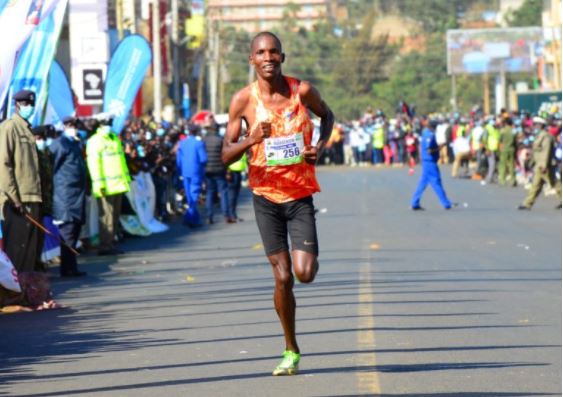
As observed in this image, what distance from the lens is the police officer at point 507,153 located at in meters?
42.9

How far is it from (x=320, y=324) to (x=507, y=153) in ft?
104

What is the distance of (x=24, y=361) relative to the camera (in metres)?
10.8

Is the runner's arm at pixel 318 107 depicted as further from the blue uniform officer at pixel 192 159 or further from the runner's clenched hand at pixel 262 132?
the blue uniform officer at pixel 192 159

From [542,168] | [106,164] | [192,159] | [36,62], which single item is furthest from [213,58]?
[36,62]

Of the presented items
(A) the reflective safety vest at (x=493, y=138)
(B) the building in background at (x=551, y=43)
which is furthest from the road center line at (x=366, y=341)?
(B) the building in background at (x=551, y=43)

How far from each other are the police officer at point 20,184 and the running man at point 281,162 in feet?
17.7

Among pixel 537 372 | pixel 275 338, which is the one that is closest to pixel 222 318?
pixel 275 338

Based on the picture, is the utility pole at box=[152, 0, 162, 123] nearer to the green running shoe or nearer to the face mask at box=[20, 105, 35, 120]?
the face mask at box=[20, 105, 35, 120]

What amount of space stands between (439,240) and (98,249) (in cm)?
485

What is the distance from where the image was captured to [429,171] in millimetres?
30766

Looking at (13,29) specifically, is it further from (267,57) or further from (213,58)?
(213,58)

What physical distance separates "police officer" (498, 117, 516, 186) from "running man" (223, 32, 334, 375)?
33.7 meters

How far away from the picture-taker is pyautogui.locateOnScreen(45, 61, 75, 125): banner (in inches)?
828

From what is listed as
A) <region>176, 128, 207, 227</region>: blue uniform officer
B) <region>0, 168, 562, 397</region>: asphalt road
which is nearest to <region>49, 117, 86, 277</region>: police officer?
<region>0, 168, 562, 397</region>: asphalt road
